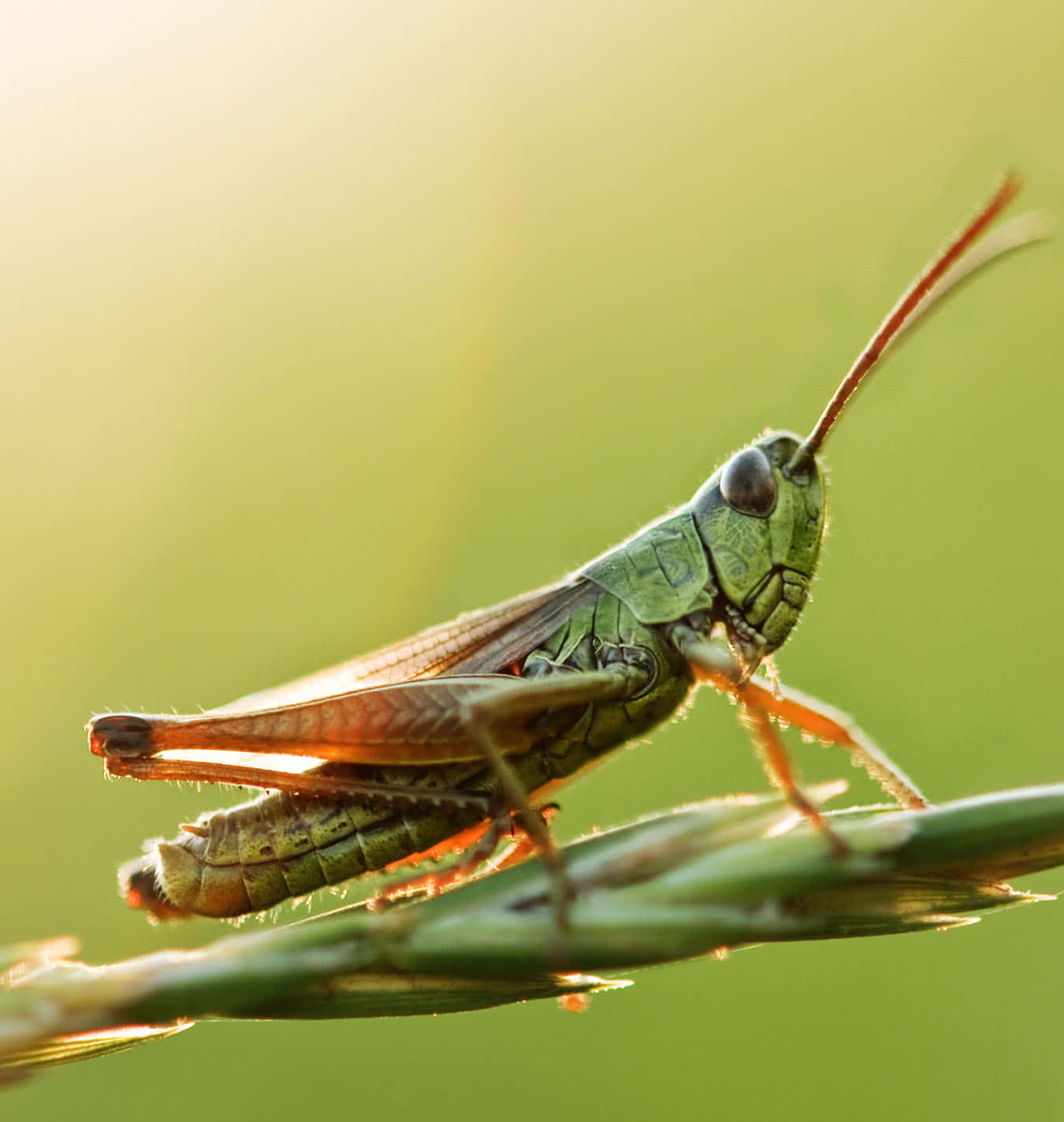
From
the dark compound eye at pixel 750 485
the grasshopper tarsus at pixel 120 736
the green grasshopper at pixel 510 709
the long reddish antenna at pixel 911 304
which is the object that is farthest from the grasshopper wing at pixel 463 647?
the long reddish antenna at pixel 911 304

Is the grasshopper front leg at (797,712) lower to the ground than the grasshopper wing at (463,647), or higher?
lower

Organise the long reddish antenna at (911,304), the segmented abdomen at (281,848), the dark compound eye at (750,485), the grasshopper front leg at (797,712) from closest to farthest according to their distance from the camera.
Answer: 1. the long reddish antenna at (911,304)
2. the segmented abdomen at (281,848)
3. the grasshopper front leg at (797,712)
4. the dark compound eye at (750,485)

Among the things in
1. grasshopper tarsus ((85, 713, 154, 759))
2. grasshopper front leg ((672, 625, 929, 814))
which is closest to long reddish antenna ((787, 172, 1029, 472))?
grasshopper front leg ((672, 625, 929, 814))

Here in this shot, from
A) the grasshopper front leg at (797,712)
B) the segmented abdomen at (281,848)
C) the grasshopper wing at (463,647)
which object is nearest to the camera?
the segmented abdomen at (281,848)

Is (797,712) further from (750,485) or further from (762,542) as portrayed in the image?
(750,485)

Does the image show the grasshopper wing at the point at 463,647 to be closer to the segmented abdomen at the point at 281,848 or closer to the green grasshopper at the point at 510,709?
the green grasshopper at the point at 510,709

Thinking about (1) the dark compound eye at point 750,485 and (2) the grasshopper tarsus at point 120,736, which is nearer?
(2) the grasshopper tarsus at point 120,736

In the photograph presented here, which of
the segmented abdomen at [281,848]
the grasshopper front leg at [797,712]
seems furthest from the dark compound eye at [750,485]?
the segmented abdomen at [281,848]
